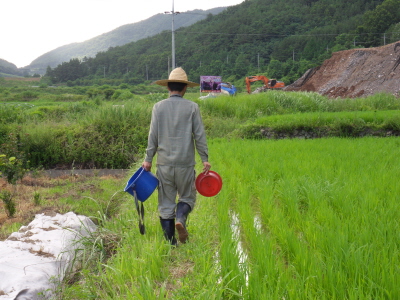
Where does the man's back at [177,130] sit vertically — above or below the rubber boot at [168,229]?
above

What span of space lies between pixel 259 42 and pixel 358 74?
38.5 meters

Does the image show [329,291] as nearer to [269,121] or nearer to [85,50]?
[269,121]

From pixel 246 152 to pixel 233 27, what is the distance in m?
62.2

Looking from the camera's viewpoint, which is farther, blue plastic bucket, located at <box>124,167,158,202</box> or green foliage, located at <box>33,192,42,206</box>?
green foliage, located at <box>33,192,42,206</box>

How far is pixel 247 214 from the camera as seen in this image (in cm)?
333

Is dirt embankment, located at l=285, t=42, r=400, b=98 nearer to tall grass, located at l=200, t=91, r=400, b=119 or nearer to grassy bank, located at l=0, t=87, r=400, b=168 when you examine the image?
tall grass, located at l=200, t=91, r=400, b=119

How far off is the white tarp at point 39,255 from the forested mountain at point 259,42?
3843 centimetres

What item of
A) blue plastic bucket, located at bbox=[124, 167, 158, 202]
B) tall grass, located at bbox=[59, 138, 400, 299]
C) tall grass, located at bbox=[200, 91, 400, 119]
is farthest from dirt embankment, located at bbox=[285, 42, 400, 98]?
blue plastic bucket, located at bbox=[124, 167, 158, 202]

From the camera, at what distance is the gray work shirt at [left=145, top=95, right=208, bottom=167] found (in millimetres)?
2959

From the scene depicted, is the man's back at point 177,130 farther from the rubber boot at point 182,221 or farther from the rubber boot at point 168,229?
the rubber boot at point 168,229

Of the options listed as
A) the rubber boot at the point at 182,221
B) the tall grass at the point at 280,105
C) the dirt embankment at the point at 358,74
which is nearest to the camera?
the rubber boot at the point at 182,221

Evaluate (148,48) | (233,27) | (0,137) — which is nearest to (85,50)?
(148,48)

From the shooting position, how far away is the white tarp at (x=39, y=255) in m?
2.48

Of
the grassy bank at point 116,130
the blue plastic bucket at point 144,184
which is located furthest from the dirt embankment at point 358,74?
the blue plastic bucket at point 144,184
